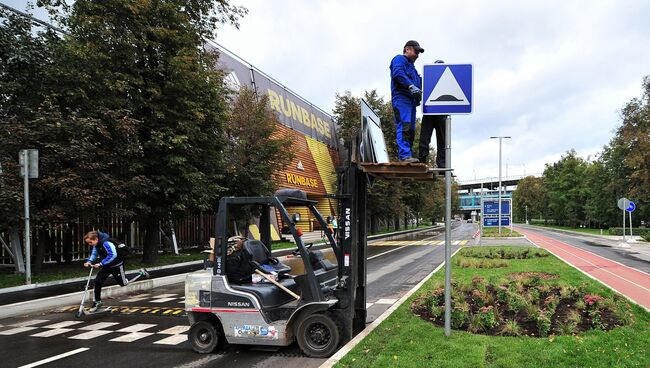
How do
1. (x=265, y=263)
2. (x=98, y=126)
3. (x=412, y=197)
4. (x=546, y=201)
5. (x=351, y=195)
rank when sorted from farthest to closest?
(x=546, y=201), (x=412, y=197), (x=98, y=126), (x=265, y=263), (x=351, y=195)

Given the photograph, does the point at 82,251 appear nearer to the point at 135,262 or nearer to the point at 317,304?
the point at 135,262

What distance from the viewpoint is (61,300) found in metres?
10.2

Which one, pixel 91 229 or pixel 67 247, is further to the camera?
pixel 91 229

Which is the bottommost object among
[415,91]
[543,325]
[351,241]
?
[543,325]

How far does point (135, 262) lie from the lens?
17.1 meters

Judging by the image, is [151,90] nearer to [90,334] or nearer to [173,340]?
[90,334]

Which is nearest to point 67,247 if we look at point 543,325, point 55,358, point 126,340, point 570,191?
point 126,340

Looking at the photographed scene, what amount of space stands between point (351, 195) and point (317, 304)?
1604 millimetres

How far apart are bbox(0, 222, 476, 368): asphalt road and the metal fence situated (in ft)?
15.8

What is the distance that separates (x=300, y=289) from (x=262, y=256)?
3.48ft

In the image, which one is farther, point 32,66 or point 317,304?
point 32,66

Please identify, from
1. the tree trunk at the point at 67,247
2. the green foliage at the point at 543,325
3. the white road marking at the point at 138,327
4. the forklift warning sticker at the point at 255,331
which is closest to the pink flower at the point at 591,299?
the green foliage at the point at 543,325

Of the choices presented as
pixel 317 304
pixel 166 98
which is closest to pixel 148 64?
pixel 166 98

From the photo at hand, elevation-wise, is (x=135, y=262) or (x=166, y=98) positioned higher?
(x=166, y=98)
